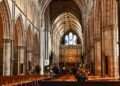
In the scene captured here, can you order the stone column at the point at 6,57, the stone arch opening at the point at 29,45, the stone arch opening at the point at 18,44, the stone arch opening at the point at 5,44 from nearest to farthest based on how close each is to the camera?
the stone arch opening at the point at 5,44
the stone column at the point at 6,57
the stone arch opening at the point at 18,44
the stone arch opening at the point at 29,45

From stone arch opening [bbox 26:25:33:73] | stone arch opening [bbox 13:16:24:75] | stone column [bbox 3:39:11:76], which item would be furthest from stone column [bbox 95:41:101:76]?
stone arch opening [bbox 26:25:33:73]

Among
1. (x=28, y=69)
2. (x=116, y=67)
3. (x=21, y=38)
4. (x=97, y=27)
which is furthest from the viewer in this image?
(x=28, y=69)

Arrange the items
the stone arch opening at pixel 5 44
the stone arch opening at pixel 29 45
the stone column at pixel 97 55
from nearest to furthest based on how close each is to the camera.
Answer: the stone arch opening at pixel 5 44 → the stone column at pixel 97 55 → the stone arch opening at pixel 29 45

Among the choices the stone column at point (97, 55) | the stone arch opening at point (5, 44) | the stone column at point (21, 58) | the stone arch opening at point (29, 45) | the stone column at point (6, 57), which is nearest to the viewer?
the stone arch opening at point (5, 44)

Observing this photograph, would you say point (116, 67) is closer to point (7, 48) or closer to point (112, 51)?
point (112, 51)

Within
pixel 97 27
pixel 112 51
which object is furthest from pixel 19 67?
pixel 112 51

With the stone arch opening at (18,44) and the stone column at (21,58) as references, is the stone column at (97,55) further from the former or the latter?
the stone column at (21,58)

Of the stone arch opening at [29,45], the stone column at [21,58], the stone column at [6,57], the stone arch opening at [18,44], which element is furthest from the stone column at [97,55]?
the stone arch opening at [29,45]

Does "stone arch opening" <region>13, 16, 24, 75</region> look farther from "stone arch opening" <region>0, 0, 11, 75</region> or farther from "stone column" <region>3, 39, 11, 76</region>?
"stone arch opening" <region>0, 0, 11, 75</region>

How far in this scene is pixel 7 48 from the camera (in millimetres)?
31312

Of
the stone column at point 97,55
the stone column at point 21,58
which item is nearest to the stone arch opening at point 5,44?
the stone column at point 21,58

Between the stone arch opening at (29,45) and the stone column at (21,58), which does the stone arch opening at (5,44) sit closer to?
the stone column at (21,58)

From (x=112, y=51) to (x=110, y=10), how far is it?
3.54 metres

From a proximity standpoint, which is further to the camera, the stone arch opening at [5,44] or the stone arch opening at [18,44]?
the stone arch opening at [18,44]
